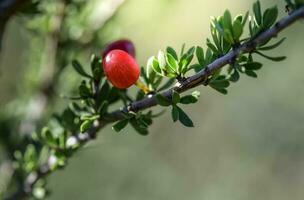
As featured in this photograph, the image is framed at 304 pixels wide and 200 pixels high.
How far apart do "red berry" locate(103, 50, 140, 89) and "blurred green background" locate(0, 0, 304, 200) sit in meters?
1.92

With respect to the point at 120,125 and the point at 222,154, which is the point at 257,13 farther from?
the point at 222,154

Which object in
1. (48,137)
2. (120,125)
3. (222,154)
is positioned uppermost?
A: (120,125)

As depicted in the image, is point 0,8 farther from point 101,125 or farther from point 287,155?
point 287,155

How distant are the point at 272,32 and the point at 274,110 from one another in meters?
2.31

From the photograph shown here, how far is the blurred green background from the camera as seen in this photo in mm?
2969

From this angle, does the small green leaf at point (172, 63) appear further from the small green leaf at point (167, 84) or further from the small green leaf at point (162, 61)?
the small green leaf at point (167, 84)

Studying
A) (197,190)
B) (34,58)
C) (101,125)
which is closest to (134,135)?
(197,190)

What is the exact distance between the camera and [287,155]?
9.89 feet

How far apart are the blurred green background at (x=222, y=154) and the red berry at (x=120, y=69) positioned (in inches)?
75.5

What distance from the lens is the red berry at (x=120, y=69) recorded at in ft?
2.97

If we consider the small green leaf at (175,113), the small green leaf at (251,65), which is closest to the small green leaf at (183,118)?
the small green leaf at (175,113)

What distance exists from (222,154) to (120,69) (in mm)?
2361

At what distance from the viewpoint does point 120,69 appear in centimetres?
90

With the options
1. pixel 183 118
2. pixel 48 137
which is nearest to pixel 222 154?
pixel 48 137
